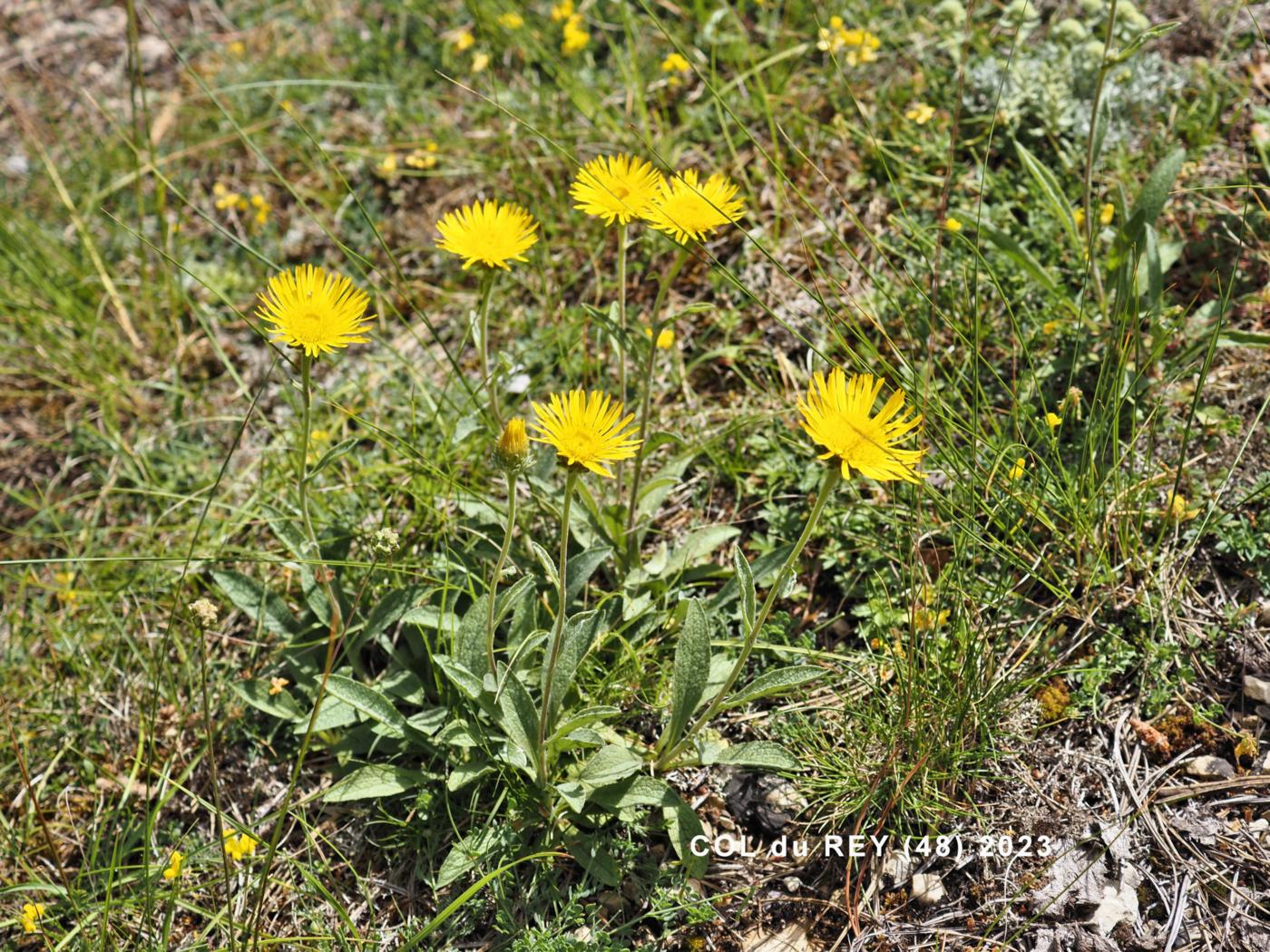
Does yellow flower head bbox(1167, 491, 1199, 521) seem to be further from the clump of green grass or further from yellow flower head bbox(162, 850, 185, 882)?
yellow flower head bbox(162, 850, 185, 882)

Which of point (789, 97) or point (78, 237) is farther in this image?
point (78, 237)

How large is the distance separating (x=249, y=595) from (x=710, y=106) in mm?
2155

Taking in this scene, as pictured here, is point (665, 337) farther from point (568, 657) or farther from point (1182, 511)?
point (1182, 511)

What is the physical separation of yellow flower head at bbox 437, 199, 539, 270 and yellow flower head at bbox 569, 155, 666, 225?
5.1 inches

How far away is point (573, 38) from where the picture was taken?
3324 mm

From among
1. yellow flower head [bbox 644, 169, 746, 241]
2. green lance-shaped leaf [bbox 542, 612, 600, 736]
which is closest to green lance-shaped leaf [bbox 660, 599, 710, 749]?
green lance-shaped leaf [bbox 542, 612, 600, 736]

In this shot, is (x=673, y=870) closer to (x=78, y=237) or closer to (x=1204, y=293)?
(x=1204, y=293)

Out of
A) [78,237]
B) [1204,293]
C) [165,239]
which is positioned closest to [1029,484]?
[1204,293]

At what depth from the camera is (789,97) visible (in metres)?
3.19

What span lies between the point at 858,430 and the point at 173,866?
65.1 inches

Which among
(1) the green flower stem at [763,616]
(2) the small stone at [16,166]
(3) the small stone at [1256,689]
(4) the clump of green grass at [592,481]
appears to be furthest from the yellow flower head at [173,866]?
(2) the small stone at [16,166]

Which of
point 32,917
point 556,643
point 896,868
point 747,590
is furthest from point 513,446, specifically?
point 32,917

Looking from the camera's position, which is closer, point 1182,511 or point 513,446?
point 513,446

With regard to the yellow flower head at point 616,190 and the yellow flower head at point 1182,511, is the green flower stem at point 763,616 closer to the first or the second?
the yellow flower head at point 616,190
